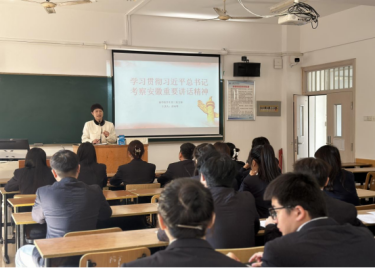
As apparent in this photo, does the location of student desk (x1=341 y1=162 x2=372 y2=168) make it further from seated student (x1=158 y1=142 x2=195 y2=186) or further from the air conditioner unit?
seated student (x1=158 y1=142 x2=195 y2=186)

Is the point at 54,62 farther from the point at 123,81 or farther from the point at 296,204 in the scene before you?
the point at 296,204

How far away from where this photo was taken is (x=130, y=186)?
4914 mm

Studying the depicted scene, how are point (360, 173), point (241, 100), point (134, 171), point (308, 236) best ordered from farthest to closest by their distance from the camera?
1. point (241, 100)
2. point (360, 173)
3. point (134, 171)
4. point (308, 236)

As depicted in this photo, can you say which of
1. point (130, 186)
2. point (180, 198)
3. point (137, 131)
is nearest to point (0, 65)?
point (137, 131)

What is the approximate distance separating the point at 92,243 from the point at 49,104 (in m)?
5.69

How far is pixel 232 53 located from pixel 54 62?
362cm

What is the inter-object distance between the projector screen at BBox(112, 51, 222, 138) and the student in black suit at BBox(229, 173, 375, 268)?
22.3ft

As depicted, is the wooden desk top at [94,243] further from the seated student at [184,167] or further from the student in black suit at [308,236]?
the seated student at [184,167]

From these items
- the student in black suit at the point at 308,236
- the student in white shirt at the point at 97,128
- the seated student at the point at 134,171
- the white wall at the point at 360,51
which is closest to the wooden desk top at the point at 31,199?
the seated student at the point at 134,171

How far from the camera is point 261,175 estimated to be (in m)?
3.88

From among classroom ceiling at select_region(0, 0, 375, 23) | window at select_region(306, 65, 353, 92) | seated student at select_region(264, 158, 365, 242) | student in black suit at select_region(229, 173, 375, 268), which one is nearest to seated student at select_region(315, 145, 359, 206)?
seated student at select_region(264, 158, 365, 242)

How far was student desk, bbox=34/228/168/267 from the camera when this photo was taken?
2.47 metres

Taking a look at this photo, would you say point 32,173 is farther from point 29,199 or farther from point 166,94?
point 166,94

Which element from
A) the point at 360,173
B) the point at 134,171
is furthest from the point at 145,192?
the point at 360,173
